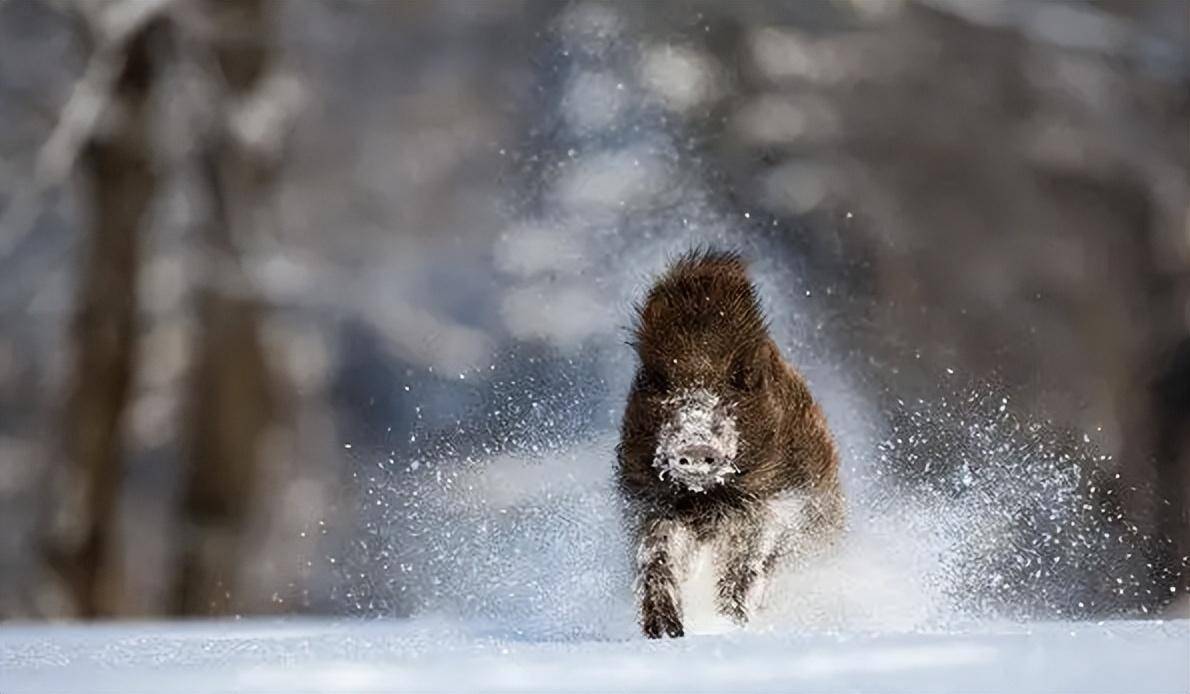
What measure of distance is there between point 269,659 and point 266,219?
839 cm

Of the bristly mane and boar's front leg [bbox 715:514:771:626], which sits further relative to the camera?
the bristly mane

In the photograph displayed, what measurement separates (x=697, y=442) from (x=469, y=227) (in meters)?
7.60

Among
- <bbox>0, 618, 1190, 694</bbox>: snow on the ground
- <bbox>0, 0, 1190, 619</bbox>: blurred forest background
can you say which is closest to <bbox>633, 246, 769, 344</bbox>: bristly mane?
<bbox>0, 618, 1190, 694</bbox>: snow on the ground

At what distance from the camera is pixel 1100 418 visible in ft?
34.4

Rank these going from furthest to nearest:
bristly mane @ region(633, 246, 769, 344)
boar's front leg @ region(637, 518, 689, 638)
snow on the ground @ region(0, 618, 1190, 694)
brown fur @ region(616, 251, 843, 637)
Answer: bristly mane @ region(633, 246, 769, 344) → brown fur @ region(616, 251, 843, 637) → boar's front leg @ region(637, 518, 689, 638) → snow on the ground @ region(0, 618, 1190, 694)

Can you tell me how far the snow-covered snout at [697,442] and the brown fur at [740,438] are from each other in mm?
60

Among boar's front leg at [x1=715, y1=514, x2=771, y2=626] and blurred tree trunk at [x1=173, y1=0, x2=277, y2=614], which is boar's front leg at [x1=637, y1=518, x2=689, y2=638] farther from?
blurred tree trunk at [x1=173, y1=0, x2=277, y2=614]

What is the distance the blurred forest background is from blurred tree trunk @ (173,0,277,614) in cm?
3

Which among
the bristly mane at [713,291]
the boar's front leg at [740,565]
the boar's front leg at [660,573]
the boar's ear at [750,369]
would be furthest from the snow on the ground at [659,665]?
the bristly mane at [713,291]

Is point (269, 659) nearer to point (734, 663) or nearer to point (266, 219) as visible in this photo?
point (734, 663)

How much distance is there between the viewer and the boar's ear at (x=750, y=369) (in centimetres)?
498

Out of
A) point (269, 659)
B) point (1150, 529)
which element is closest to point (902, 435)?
point (1150, 529)

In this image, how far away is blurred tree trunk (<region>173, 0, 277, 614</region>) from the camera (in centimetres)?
1041

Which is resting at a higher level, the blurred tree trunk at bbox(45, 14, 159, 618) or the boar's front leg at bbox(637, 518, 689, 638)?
the blurred tree trunk at bbox(45, 14, 159, 618)
